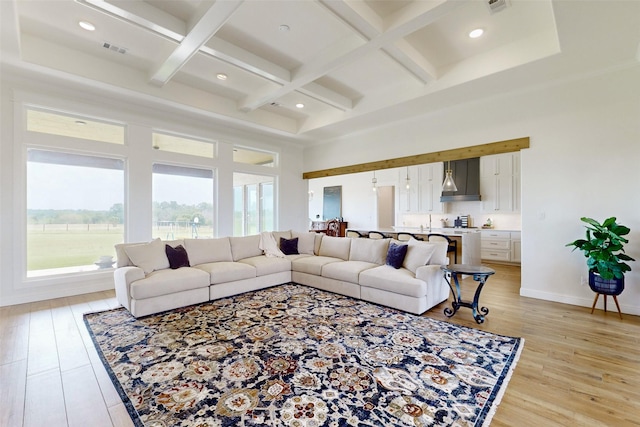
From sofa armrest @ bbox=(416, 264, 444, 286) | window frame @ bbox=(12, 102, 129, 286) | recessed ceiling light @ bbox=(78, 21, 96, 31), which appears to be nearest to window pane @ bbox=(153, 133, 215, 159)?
window frame @ bbox=(12, 102, 129, 286)

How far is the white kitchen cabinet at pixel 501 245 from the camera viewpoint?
6.94m

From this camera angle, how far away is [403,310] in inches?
140

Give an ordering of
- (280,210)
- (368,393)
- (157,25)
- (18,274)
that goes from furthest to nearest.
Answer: (280,210), (18,274), (157,25), (368,393)

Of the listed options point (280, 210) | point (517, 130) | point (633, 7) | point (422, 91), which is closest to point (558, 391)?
point (633, 7)

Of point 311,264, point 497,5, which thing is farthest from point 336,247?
point 497,5

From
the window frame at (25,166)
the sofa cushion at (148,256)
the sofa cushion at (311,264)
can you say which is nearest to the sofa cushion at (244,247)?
the sofa cushion at (311,264)

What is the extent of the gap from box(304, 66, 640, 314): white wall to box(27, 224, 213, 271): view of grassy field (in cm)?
642

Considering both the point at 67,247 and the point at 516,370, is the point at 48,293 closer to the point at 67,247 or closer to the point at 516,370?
the point at 67,247

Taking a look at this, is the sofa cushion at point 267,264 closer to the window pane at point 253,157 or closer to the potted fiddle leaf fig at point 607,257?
the window pane at point 253,157

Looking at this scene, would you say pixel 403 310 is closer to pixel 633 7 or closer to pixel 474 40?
pixel 474 40

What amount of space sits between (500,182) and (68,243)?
30.3 feet

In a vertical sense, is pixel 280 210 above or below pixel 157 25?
below

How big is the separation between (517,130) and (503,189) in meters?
3.47

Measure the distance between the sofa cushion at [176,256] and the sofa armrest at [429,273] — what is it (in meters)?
3.28
